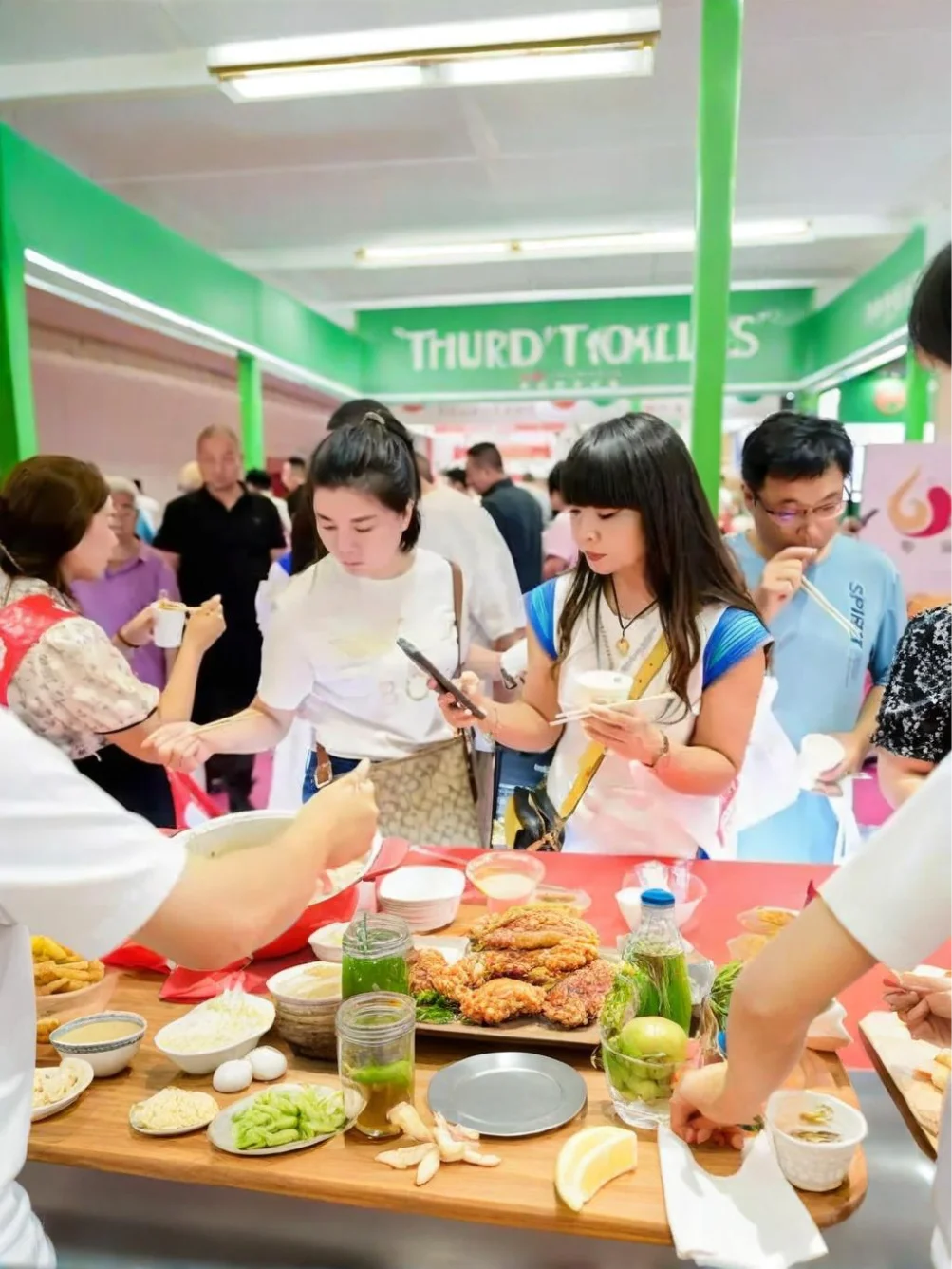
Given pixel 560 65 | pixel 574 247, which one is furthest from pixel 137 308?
pixel 560 65

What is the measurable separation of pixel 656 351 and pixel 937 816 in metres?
9.13

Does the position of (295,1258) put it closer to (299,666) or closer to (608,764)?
(608,764)

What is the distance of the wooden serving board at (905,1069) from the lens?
45.8 inches

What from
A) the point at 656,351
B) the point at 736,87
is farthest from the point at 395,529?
the point at 656,351

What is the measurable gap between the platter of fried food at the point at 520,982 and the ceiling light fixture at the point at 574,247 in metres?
6.65

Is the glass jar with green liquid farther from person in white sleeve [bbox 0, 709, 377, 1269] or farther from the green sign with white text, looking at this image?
the green sign with white text

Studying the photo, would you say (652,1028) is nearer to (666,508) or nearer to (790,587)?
(666,508)

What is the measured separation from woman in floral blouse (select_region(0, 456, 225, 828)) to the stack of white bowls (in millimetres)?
739

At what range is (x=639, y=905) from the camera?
1.56 meters

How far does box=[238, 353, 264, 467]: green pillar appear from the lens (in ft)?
28.3

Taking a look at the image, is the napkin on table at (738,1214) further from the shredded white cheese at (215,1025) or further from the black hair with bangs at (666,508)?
the black hair with bangs at (666,508)

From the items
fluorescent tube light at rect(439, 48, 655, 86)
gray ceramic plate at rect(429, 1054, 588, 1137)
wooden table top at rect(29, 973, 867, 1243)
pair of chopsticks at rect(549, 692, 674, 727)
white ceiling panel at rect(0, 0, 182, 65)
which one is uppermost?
white ceiling panel at rect(0, 0, 182, 65)

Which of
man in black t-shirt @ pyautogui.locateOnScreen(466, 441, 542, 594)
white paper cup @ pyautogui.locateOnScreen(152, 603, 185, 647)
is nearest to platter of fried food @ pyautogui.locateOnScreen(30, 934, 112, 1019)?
white paper cup @ pyautogui.locateOnScreen(152, 603, 185, 647)

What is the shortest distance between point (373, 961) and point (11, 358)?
4.33 meters
